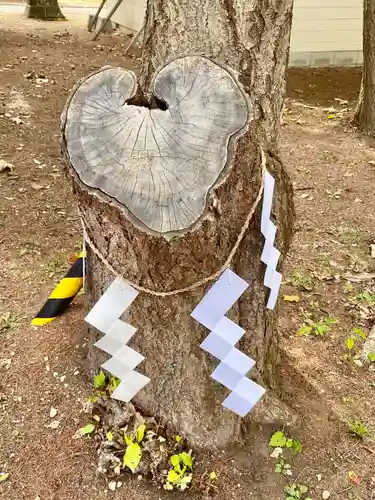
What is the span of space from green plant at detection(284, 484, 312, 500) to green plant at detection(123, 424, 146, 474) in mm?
607

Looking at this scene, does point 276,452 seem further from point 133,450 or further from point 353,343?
point 353,343

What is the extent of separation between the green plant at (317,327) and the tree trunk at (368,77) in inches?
150

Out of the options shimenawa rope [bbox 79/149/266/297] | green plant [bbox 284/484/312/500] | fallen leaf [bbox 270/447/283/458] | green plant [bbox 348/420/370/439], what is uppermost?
shimenawa rope [bbox 79/149/266/297]

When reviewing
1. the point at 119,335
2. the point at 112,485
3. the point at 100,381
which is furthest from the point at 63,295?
the point at 112,485

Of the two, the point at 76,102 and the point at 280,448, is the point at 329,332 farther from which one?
the point at 76,102

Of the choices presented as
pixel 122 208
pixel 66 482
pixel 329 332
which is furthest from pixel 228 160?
pixel 329 332

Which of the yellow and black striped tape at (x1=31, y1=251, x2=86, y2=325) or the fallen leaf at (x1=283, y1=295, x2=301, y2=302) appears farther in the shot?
the fallen leaf at (x1=283, y1=295, x2=301, y2=302)

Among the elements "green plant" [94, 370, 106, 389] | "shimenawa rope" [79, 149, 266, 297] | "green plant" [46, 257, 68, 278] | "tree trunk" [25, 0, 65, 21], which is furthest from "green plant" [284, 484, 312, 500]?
"tree trunk" [25, 0, 65, 21]

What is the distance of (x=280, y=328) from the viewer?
3344mm

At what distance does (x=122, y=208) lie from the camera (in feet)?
5.57

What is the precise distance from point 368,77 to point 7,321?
16.3 ft

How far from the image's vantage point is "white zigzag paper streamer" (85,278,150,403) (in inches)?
80.4

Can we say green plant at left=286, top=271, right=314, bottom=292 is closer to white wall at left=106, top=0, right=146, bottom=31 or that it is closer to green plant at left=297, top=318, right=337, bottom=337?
green plant at left=297, top=318, right=337, bottom=337

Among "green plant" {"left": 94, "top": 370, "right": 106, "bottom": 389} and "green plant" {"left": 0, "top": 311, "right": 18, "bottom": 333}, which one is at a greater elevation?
"green plant" {"left": 94, "top": 370, "right": 106, "bottom": 389}
